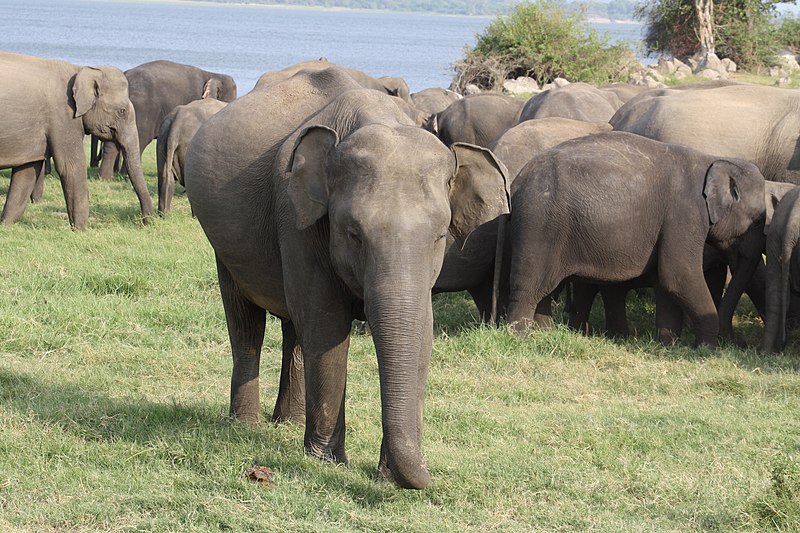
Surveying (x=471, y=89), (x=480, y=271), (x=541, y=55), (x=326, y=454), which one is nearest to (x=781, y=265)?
(x=480, y=271)

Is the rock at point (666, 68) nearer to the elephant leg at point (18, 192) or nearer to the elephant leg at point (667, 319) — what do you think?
the elephant leg at point (18, 192)

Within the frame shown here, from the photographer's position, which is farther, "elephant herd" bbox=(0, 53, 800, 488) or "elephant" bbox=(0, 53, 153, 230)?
"elephant" bbox=(0, 53, 153, 230)

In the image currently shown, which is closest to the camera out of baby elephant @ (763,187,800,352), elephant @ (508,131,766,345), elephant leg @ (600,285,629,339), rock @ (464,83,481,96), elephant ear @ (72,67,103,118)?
baby elephant @ (763,187,800,352)

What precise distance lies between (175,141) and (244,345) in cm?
788

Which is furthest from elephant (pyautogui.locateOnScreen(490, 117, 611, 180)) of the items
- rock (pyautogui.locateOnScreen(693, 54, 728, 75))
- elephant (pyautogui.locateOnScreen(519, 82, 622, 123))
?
rock (pyautogui.locateOnScreen(693, 54, 728, 75))

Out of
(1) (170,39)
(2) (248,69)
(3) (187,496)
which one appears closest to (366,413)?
(3) (187,496)

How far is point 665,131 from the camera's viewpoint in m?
10.8

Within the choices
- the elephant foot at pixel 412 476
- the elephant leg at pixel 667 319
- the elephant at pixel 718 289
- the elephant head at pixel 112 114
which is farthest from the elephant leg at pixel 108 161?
the elephant foot at pixel 412 476

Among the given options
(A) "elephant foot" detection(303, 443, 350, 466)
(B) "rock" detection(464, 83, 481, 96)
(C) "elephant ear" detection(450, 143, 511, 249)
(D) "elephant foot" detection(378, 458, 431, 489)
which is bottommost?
(B) "rock" detection(464, 83, 481, 96)

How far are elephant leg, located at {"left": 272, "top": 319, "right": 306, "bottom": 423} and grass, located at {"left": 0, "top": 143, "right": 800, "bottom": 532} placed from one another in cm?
17

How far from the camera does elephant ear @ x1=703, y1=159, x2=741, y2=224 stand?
27.2ft

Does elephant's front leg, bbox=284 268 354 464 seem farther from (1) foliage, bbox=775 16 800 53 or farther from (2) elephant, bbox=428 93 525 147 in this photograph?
(1) foliage, bbox=775 16 800 53

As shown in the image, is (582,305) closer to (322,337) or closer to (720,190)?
(720,190)

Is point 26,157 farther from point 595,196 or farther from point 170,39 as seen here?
point 170,39
